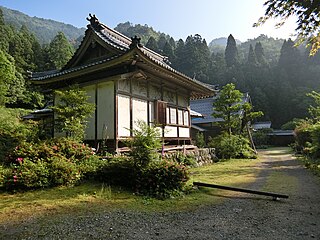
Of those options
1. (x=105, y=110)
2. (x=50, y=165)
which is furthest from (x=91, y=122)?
(x=50, y=165)

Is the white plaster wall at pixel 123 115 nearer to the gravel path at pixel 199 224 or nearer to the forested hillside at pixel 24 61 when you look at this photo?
the gravel path at pixel 199 224

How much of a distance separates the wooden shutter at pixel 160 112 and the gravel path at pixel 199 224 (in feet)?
21.7

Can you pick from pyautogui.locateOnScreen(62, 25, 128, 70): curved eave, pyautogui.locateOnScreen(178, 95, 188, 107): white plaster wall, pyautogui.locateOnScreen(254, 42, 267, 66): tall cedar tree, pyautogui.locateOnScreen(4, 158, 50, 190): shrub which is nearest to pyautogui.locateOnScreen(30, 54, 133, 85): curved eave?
pyautogui.locateOnScreen(62, 25, 128, 70): curved eave

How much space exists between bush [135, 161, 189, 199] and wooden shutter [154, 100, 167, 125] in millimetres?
5370

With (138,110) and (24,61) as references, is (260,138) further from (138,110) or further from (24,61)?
(24,61)

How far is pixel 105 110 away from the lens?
10.1 m

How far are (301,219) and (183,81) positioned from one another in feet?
28.2

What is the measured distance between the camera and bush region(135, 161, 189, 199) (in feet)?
20.5

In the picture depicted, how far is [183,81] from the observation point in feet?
39.6

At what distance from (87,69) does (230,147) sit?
1158 cm

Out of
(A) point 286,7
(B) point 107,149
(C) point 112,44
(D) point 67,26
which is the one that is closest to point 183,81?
(C) point 112,44

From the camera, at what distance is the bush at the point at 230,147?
16766mm

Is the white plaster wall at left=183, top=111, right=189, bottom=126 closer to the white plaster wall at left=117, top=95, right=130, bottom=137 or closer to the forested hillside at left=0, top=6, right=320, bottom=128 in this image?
the white plaster wall at left=117, top=95, right=130, bottom=137

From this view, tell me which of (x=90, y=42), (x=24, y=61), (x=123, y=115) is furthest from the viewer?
(x=24, y=61)
